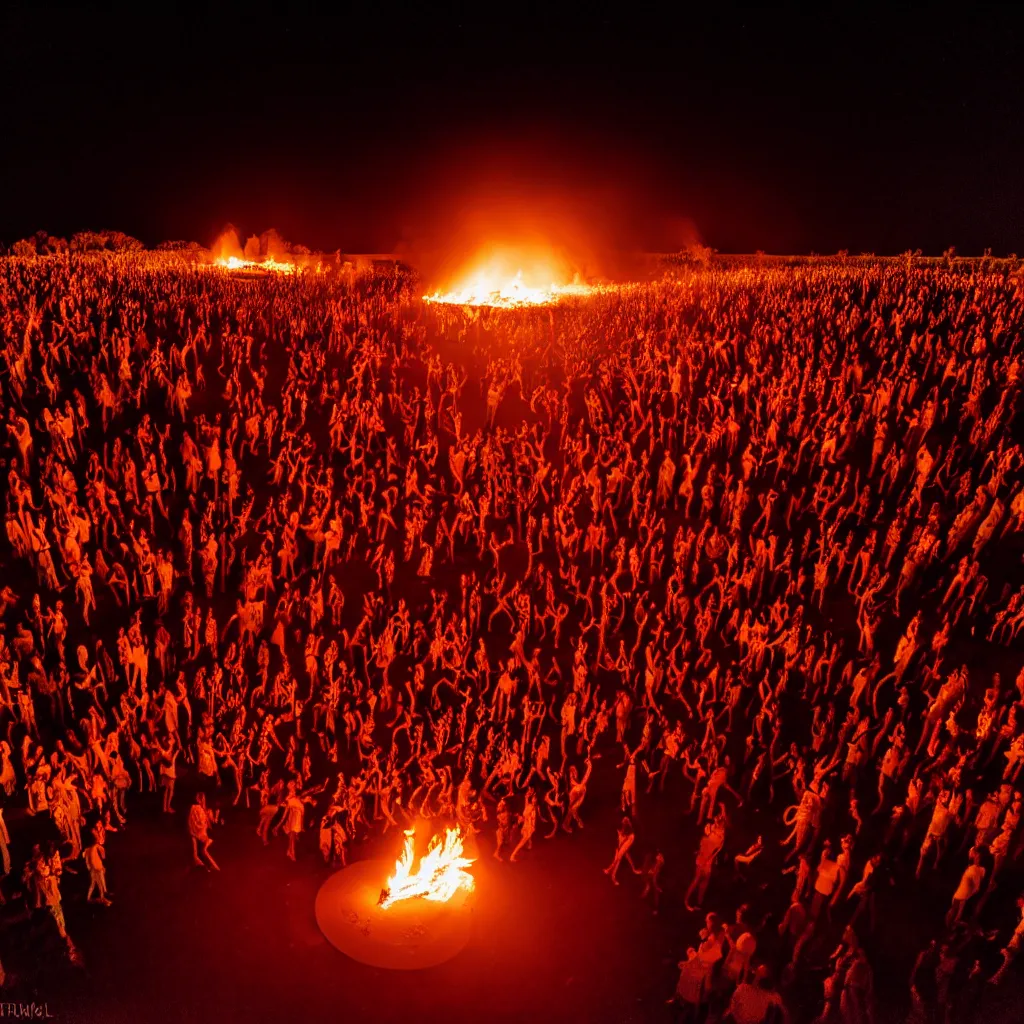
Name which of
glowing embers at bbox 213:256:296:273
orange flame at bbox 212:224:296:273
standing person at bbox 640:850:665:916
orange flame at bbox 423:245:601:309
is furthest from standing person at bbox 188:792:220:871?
orange flame at bbox 212:224:296:273

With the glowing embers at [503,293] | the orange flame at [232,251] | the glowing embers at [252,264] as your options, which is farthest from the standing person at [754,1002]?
the orange flame at [232,251]

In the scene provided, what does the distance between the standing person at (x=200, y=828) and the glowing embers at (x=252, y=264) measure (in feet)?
82.6

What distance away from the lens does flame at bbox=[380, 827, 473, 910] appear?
7824mm

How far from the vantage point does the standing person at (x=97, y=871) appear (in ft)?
24.5

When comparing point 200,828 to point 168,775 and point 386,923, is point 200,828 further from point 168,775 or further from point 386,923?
point 386,923

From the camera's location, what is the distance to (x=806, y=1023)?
6953 mm

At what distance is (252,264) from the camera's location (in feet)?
112

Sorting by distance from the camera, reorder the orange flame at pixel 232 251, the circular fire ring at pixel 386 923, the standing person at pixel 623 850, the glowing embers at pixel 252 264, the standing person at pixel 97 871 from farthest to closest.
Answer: the orange flame at pixel 232 251, the glowing embers at pixel 252 264, the standing person at pixel 623 850, the standing person at pixel 97 871, the circular fire ring at pixel 386 923

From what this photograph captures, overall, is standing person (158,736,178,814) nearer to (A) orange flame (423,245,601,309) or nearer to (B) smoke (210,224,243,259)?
(A) orange flame (423,245,601,309)

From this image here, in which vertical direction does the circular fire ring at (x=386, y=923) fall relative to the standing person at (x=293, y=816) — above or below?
below

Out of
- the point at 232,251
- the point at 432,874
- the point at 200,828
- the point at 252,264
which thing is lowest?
the point at 432,874

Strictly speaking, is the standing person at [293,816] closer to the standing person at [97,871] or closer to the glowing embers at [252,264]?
the standing person at [97,871]

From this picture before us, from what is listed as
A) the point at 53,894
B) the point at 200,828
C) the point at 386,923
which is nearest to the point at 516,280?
the point at 200,828

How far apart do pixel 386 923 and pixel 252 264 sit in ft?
105
